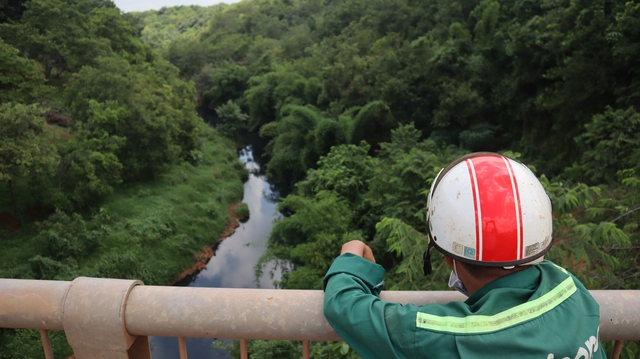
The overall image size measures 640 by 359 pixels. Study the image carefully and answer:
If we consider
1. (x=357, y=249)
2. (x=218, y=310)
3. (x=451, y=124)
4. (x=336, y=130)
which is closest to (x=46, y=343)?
(x=218, y=310)

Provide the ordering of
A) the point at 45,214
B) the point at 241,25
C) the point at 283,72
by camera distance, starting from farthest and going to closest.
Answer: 1. the point at 241,25
2. the point at 283,72
3. the point at 45,214

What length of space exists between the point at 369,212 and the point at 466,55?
848 centimetres

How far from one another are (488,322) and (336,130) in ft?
62.1

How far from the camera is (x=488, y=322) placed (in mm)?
1023

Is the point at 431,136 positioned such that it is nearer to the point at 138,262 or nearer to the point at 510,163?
the point at 138,262

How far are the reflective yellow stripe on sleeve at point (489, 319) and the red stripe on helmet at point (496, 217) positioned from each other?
15cm

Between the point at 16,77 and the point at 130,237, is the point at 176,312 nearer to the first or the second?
the point at 130,237

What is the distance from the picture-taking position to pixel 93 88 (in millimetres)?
17766

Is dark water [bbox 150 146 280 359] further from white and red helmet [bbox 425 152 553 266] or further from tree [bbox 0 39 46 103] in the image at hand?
white and red helmet [bbox 425 152 553 266]

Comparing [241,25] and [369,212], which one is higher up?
[241,25]

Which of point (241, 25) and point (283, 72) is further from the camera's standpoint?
point (241, 25)

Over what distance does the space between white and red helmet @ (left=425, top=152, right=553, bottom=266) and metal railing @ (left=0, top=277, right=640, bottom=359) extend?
208mm

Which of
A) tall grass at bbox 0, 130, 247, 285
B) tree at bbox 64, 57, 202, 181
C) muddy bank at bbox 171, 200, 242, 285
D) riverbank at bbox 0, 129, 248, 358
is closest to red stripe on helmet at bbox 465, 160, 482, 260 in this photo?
riverbank at bbox 0, 129, 248, 358

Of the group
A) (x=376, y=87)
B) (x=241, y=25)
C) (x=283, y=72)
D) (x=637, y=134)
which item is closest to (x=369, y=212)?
(x=637, y=134)
